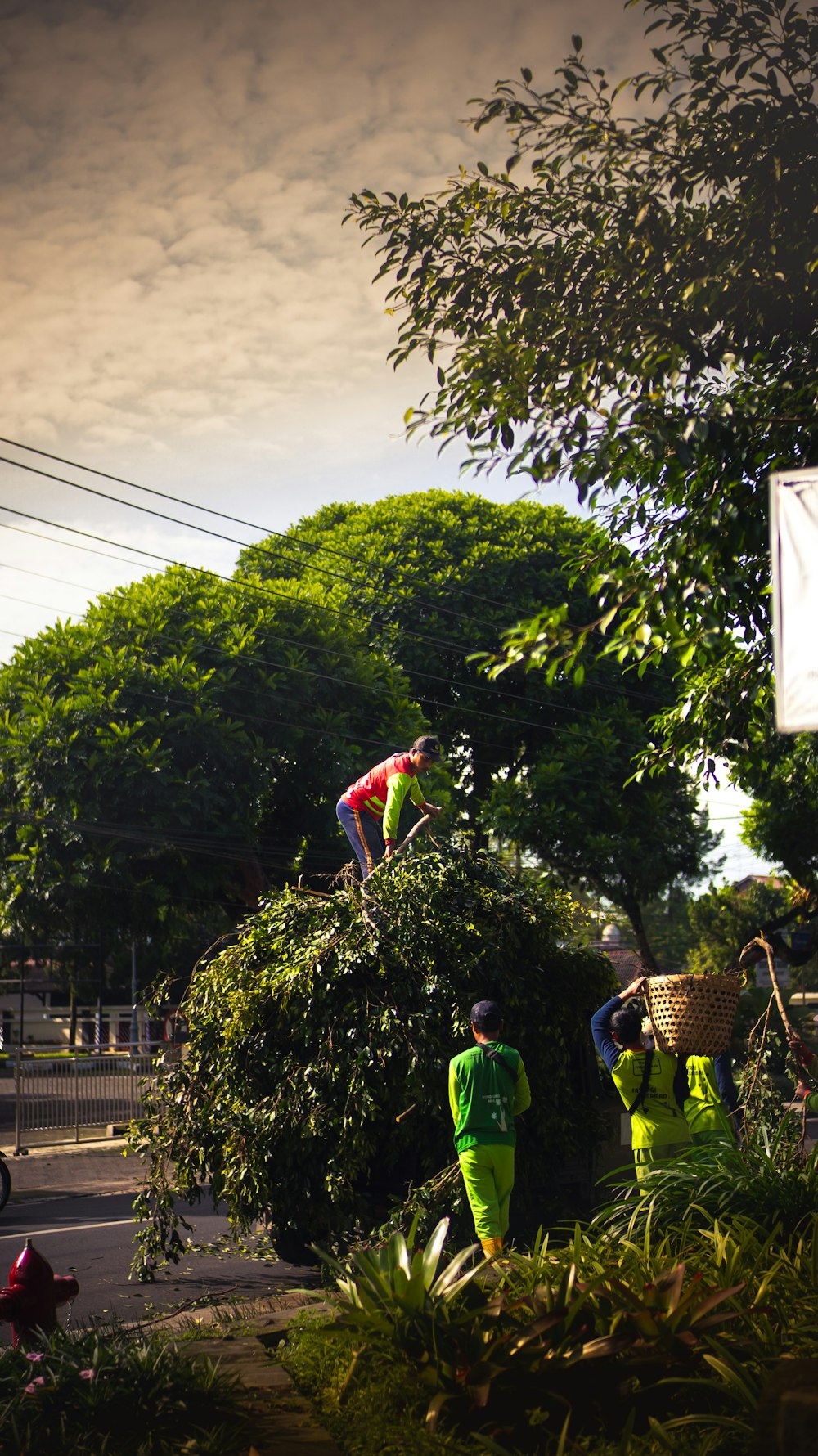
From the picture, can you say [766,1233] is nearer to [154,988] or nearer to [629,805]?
[154,988]

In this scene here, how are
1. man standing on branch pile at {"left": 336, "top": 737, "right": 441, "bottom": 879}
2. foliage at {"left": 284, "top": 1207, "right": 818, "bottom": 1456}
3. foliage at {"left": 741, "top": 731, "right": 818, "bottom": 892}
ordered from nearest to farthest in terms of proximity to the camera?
1. foliage at {"left": 284, "top": 1207, "right": 818, "bottom": 1456}
2. man standing on branch pile at {"left": 336, "top": 737, "right": 441, "bottom": 879}
3. foliage at {"left": 741, "top": 731, "right": 818, "bottom": 892}

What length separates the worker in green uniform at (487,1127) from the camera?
20.5ft

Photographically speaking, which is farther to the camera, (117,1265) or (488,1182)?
(117,1265)

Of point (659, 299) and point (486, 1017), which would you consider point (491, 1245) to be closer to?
point (486, 1017)

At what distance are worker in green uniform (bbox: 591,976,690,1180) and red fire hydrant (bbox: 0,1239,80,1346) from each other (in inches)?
124

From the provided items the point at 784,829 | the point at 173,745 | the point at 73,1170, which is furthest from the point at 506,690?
the point at 73,1170

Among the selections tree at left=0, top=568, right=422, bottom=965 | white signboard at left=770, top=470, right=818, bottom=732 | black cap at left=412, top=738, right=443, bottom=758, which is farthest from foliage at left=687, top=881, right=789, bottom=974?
white signboard at left=770, top=470, right=818, bottom=732

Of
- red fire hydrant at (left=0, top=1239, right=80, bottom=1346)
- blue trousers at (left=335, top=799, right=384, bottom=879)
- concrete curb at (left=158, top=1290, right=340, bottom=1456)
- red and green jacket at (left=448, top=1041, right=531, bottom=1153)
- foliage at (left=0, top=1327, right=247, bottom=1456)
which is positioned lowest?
concrete curb at (left=158, top=1290, right=340, bottom=1456)

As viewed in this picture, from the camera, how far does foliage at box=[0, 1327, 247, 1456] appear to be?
382cm

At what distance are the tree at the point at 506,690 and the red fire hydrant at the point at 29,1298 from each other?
19667 millimetres

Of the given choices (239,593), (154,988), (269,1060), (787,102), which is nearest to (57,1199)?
(154,988)

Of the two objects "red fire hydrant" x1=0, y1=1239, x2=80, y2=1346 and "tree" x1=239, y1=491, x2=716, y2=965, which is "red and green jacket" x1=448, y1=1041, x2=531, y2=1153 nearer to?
"red fire hydrant" x1=0, y1=1239, x2=80, y2=1346

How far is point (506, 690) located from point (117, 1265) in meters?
18.8

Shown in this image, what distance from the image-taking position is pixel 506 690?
2731 centimetres
